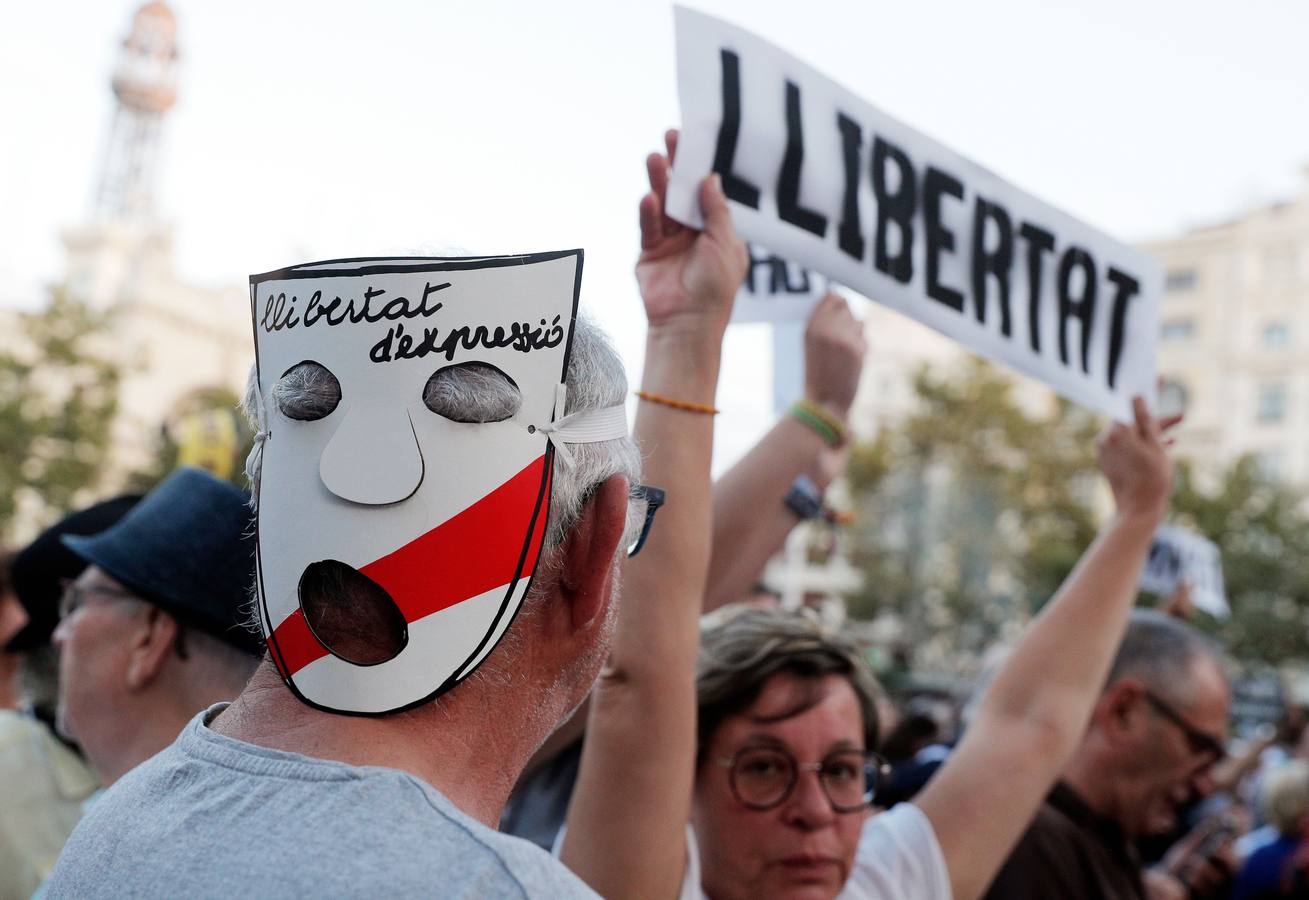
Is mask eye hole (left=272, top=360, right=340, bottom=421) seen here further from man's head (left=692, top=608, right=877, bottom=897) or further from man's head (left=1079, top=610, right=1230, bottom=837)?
man's head (left=1079, top=610, right=1230, bottom=837)

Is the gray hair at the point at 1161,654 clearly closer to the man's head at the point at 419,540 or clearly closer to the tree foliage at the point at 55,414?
the man's head at the point at 419,540

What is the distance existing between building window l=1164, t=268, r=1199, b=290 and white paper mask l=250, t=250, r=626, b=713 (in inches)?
2362

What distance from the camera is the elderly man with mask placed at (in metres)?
1.13

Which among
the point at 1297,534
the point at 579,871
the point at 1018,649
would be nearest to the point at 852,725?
the point at 1018,649

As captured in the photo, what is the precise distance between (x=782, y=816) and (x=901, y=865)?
298 millimetres

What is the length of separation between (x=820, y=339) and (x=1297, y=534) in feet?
110

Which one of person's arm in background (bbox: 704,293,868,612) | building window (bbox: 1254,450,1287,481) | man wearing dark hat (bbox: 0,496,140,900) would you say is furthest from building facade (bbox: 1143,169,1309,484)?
man wearing dark hat (bbox: 0,496,140,900)

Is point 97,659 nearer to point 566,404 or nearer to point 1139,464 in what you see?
point 566,404

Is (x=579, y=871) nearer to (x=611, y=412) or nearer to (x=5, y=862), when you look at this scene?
(x=611, y=412)

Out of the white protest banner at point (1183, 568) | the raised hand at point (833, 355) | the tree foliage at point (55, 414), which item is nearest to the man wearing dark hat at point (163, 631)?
the raised hand at point (833, 355)

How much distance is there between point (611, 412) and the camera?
53.4 inches

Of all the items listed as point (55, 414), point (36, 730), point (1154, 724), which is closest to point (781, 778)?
Result: point (1154, 724)

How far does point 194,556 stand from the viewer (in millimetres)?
2424

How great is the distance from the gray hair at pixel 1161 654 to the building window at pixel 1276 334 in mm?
55204
